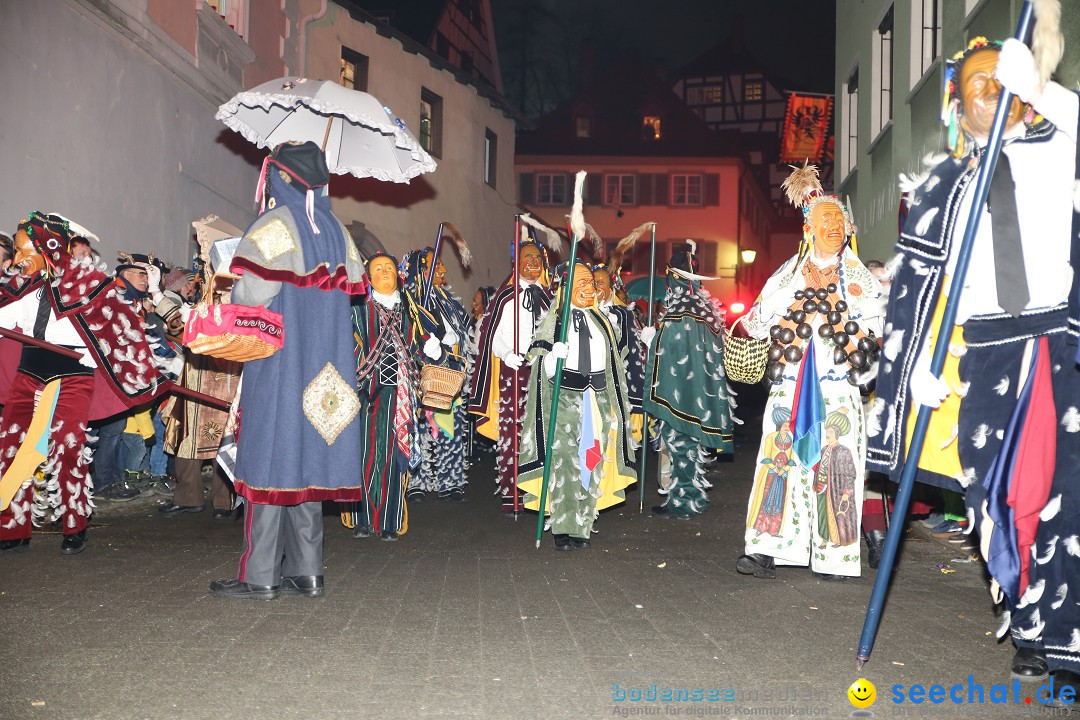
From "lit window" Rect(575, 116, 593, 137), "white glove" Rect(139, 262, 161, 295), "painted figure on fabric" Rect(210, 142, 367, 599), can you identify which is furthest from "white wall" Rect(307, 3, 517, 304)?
"lit window" Rect(575, 116, 593, 137)

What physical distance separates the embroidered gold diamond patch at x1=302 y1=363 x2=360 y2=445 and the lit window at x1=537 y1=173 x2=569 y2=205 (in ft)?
127

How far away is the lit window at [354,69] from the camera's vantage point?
70.4ft

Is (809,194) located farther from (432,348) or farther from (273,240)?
(432,348)

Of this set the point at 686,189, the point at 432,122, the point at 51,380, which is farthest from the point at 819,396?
the point at 686,189

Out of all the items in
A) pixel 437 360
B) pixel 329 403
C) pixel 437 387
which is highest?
pixel 437 360

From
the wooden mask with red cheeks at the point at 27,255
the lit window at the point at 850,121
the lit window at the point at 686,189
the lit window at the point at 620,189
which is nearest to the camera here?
the wooden mask with red cheeks at the point at 27,255

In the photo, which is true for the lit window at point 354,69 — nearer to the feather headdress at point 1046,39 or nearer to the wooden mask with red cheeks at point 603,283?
the wooden mask with red cheeks at point 603,283

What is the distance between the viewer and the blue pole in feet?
12.9

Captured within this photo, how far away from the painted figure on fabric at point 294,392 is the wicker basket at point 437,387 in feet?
9.38

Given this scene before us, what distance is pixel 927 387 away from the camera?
13.8 feet

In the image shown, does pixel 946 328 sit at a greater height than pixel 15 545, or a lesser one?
greater

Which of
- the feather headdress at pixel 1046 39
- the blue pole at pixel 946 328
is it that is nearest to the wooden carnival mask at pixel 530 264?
the blue pole at pixel 946 328

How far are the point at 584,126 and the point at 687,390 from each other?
3790 cm

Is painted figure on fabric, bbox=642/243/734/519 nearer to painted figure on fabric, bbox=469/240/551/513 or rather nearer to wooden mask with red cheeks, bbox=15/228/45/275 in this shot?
painted figure on fabric, bbox=469/240/551/513
